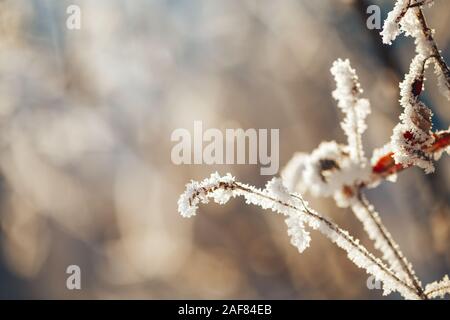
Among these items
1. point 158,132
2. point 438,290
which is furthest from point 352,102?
point 158,132

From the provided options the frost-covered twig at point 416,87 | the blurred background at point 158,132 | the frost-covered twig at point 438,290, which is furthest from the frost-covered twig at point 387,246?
the blurred background at point 158,132

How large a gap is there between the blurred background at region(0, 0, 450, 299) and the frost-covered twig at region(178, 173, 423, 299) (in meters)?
2.02

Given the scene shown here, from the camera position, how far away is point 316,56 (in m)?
3.21

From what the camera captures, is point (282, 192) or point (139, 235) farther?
point (139, 235)

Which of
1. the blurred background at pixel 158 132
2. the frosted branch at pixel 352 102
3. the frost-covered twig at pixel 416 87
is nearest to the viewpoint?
the frost-covered twig at pixel 416 87

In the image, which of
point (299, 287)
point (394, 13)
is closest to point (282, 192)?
point (394, 13)

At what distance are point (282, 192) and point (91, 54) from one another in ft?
10.8

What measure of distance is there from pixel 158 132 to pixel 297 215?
3468 mm

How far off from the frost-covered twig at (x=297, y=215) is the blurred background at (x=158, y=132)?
2.02m

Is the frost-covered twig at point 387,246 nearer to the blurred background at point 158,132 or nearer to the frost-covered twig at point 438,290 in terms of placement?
the frost-covered twig at point 438,290

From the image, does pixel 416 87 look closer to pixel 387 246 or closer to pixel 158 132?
pixel 387 246

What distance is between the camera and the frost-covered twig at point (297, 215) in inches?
30.0

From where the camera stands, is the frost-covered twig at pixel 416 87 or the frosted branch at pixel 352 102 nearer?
the frost-covered twig at pixel 416 87
